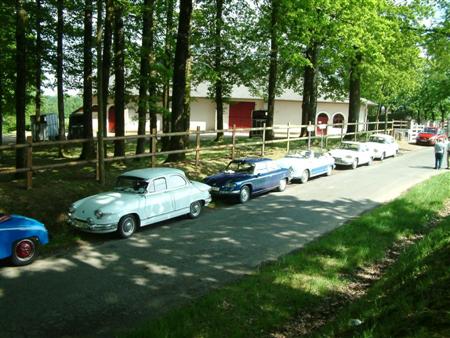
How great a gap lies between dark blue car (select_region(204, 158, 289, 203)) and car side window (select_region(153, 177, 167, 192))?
287cm

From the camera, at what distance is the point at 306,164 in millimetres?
18609

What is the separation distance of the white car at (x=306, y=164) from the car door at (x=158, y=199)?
6.49m

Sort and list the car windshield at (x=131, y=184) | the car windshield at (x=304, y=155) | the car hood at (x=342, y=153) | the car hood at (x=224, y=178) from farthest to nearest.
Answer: the car hood at (x=342, y=153)
the car windshield at (x=304, y=155)
the car hood at (x=224, y=178)
the car windshield at (x=131, y=184)

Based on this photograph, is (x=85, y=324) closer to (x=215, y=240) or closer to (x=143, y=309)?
(x=143, y=309)

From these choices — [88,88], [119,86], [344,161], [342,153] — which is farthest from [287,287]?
[342,153]

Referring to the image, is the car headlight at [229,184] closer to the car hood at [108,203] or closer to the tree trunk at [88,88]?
the car hood at [108,203]

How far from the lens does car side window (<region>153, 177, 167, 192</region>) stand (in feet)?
38.7

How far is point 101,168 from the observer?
44.9ft

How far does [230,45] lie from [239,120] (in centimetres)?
2112

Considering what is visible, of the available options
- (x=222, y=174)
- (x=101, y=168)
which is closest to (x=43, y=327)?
(x=101, y=168)

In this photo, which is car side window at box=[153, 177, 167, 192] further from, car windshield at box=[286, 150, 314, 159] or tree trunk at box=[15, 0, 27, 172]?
car windshield at box=[286, 150, 314, 159]

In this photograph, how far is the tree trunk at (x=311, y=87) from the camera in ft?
89.6

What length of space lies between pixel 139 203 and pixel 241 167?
216 inches

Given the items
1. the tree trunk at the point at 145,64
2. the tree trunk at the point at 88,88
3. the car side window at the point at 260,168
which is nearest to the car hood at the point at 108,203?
the car side window at the point at 260,168
